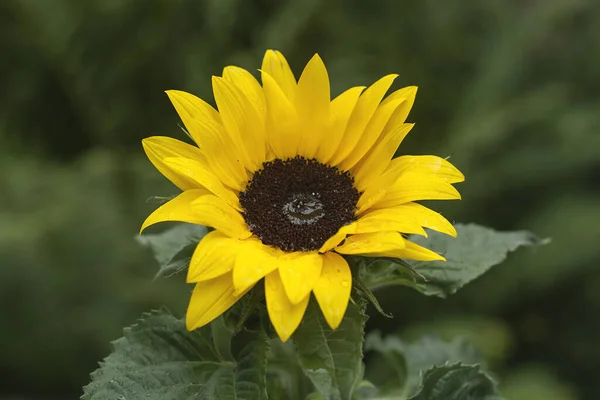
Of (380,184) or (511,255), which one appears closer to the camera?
(380,184)

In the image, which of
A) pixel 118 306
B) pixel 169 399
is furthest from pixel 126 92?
pixel 169 399

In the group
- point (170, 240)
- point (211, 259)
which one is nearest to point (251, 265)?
point (211, 259)

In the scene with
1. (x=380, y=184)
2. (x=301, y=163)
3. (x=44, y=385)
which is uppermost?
(x=44, y=385)

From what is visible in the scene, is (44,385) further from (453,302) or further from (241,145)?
(241,145)

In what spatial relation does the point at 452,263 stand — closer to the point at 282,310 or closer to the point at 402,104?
the point at 402,104

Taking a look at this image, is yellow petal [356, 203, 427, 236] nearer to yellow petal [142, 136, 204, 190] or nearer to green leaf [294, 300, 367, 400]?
green leaf [294, 300, 367, 400]

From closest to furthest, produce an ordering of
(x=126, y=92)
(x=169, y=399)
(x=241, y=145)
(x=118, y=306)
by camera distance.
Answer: (x=169, y=399) → (x=241, y=145) → (x=118, y=306) → (x=126, y=92)

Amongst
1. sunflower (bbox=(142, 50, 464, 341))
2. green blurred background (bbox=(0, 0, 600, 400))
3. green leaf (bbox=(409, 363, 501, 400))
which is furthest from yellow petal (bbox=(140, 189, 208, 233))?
green blurred background (bbox=(0, 0, 600, 400))
